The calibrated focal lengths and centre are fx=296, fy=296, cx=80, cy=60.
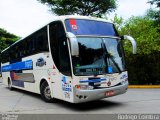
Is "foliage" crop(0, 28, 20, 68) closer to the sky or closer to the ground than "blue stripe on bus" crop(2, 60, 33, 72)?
closer to the sky

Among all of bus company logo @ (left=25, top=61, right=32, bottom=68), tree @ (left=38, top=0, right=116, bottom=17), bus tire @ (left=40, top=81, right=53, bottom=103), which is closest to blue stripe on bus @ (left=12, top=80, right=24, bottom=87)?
bus company logo @ (left=25, top=61, right=32, bottom=68)

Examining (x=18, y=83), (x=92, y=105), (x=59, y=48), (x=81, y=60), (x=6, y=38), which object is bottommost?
(x=92, y=105)

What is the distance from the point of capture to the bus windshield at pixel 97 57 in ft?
31.3

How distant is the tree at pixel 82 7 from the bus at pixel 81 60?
16691mm

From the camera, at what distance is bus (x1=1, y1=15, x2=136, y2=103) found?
31.1 ft

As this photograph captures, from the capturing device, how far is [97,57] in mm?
9859

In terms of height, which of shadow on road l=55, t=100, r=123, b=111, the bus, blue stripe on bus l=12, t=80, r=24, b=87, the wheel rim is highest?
the bus

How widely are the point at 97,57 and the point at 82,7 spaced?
19359 mm

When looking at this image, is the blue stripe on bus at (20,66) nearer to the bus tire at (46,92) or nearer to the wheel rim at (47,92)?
the bus tire at (46,92)

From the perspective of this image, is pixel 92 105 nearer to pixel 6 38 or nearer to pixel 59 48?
pixel 59 48

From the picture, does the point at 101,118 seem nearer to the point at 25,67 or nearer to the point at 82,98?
the point at 82,98

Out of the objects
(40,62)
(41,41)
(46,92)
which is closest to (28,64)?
(40,62)

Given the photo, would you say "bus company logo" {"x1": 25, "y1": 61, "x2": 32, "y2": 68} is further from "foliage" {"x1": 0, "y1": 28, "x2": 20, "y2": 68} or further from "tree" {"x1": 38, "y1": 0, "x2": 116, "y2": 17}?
"foliage" {"x1": 0, "y1": 28, "x2": 20, "y2": 68}

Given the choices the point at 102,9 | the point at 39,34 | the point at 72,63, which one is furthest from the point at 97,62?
the point at 102,9
